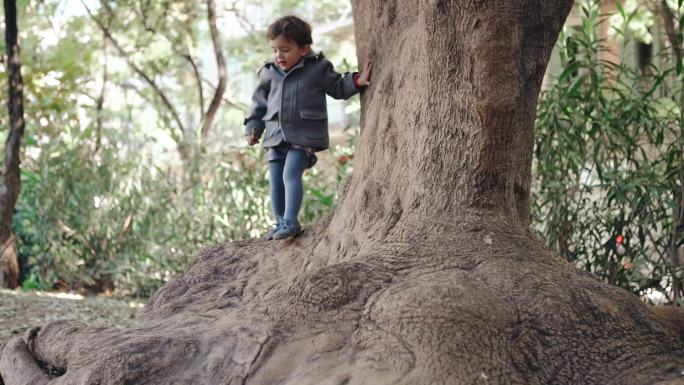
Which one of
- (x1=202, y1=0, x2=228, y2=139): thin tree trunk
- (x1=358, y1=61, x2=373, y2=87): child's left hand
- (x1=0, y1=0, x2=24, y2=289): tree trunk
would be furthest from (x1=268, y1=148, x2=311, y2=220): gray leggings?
(x1=202, y1=0, x2=228, y2=139): thin tree trunk

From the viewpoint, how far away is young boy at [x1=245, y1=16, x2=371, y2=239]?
192 inches

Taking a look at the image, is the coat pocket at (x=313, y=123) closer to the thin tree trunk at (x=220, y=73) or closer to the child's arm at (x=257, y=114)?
the child's arm at (x=257, y=114)

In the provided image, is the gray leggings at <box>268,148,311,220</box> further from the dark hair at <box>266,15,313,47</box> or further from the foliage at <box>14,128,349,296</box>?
the foliage at <box>14,128,349,296</box>

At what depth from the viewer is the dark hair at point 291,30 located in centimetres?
482

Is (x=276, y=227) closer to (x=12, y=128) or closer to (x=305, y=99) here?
(x=305, y=99)

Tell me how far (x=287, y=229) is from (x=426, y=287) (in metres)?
1.63

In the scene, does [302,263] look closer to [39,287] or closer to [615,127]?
[615,127]

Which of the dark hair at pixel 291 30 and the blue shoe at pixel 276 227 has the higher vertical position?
the dark hair at pixel 291 30

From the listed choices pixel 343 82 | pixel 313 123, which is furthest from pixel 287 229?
pixel 343 82

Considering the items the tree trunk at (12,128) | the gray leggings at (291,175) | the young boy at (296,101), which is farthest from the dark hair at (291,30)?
the tree trunk at (12,128)

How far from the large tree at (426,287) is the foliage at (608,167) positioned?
2470mm

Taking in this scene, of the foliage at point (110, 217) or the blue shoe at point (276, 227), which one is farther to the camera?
the foliage at point (110, 217)

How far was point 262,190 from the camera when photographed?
32.3 feet

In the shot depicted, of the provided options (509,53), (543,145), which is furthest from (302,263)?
(543,145)
